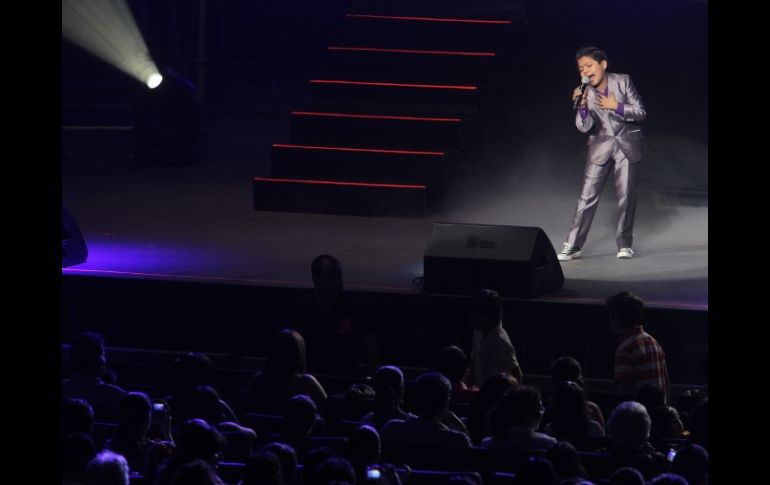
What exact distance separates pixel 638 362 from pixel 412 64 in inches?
217

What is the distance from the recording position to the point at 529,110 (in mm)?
11141

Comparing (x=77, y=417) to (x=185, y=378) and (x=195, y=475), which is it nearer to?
(x=185, y=378)

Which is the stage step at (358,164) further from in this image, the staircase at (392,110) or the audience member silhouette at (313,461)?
the audience member silhouette at (313,461)

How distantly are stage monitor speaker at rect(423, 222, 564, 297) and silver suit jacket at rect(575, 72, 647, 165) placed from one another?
124cm

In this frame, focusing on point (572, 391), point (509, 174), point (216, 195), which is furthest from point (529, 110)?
point (572, 391)

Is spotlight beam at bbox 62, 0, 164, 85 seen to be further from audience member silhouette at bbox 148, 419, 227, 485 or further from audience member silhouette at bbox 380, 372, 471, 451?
audience member silhouette at bbox 148, 419, 227, 485

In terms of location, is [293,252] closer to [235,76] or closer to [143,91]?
[143,91]

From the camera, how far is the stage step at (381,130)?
1004 cm

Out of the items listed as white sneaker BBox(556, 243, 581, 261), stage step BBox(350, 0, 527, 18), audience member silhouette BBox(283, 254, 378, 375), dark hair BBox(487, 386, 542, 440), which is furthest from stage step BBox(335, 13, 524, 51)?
dark hair BBox(487, 386, 542, 440)

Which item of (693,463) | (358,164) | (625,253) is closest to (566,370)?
(693,463)

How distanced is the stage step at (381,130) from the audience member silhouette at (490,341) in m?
4.32

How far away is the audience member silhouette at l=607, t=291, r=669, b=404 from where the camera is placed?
554 cm

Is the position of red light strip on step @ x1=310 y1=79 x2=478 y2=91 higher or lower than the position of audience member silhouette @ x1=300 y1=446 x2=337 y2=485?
higher

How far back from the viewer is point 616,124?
7969 mm
